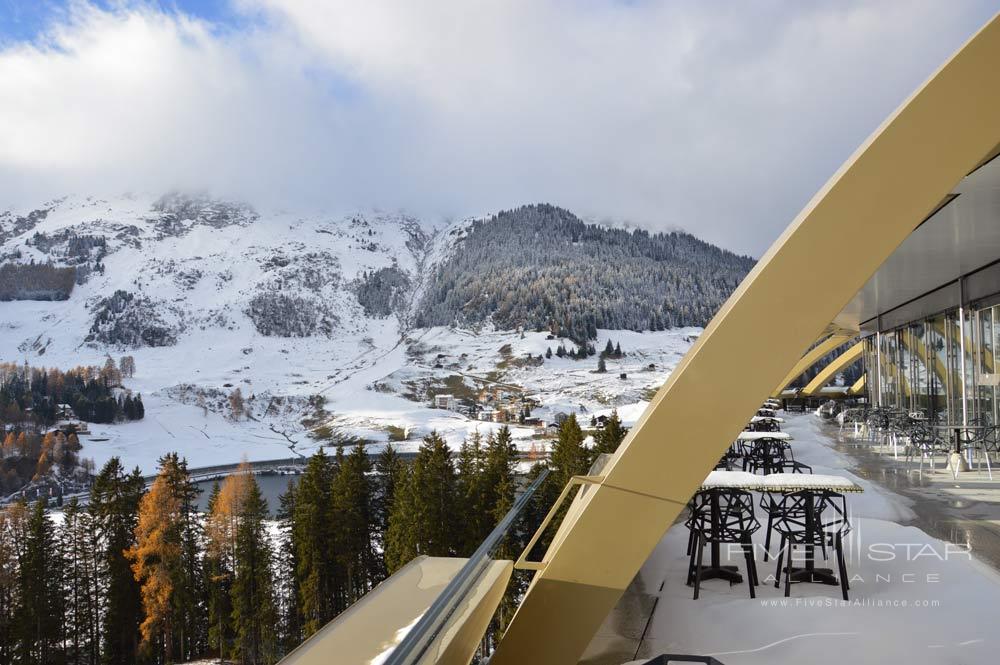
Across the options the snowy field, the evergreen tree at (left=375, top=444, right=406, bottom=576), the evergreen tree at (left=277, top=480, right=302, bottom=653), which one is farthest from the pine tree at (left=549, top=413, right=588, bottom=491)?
the snowy field

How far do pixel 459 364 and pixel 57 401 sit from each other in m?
77.5

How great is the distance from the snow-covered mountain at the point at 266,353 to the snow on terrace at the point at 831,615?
86810 mm

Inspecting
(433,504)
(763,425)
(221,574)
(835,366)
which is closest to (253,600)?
(221,574)

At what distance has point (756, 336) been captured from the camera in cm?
234

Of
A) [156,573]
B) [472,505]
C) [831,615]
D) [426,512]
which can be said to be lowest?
[156,573]

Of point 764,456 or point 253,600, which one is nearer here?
point 764,456

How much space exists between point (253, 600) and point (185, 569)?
182 inches

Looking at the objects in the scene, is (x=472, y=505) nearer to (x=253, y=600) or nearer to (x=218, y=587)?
(x=253, y=600)

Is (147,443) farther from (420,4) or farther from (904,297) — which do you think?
(904,297)

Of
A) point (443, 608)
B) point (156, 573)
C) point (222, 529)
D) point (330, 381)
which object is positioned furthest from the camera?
point (330, 381)

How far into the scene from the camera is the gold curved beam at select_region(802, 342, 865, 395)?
3422cm

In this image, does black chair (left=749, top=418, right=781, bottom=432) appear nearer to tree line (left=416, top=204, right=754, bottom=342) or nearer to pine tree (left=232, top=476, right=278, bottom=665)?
pine tree (left=232, top=476, right=278, bottom=665)

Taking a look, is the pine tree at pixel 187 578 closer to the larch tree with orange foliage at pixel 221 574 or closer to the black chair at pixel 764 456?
the larch tree with orange foliage at pixel 221 574

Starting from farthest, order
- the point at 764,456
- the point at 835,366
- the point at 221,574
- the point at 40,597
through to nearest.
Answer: the point at 835,366 → the point at 221,574 → the point at 40,597 → the point at 764,456
